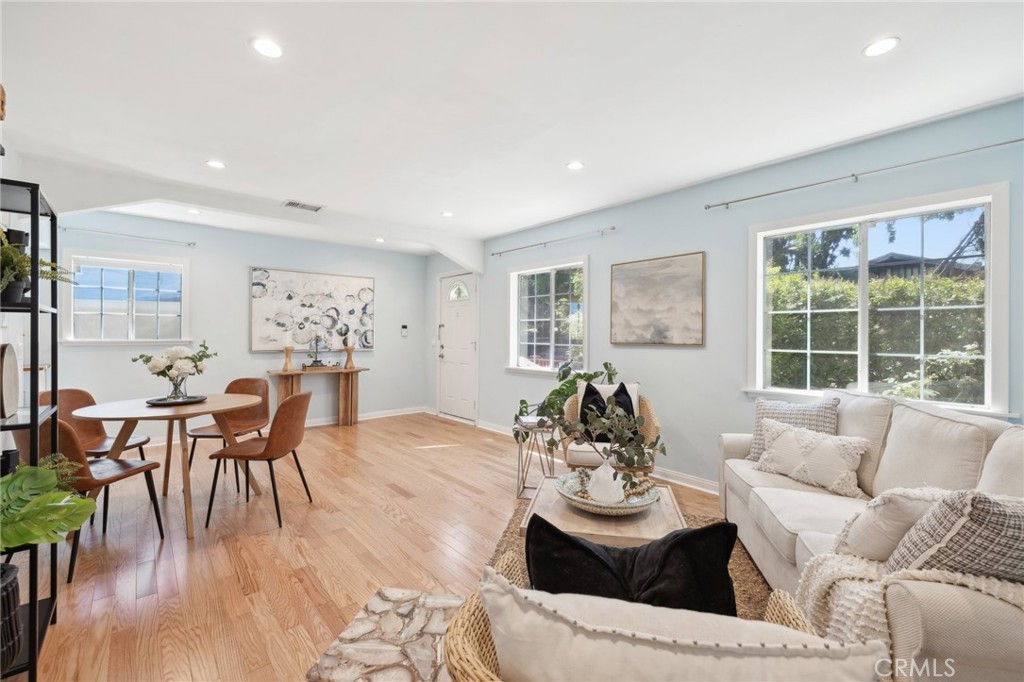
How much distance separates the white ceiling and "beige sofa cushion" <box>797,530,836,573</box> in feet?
6.61

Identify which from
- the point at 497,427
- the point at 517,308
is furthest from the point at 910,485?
the point at 497,427

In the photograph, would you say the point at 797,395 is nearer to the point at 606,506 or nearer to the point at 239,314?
the point at 606,506

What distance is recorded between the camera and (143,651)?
1.68m

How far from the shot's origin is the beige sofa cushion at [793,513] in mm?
1771

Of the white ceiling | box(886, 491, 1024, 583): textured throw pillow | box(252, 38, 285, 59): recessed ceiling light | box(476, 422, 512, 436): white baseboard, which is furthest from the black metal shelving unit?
box(476, 422, 512, 436): white baseboard

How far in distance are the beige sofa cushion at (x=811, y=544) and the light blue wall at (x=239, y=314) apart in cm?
545

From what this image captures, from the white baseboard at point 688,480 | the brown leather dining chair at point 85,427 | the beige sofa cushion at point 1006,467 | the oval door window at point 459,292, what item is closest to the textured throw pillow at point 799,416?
the beige sofa cushion at point 1006,467

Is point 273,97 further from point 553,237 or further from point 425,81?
point 553,237

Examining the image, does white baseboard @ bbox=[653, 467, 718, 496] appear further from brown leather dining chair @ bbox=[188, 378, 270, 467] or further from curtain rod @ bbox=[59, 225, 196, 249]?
curtain rod @ bbox=[59, 225, 196, 249]

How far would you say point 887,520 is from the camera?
1.31 meters

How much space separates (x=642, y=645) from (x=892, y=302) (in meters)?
3.18

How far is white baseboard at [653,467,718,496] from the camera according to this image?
3.48 meters

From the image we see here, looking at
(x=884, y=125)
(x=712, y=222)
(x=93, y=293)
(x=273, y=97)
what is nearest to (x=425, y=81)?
(x=273, y=97)

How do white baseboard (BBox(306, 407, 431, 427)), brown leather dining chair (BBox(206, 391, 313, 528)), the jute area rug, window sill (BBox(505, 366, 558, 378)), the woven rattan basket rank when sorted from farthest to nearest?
white baseboard (BBox(306, 407, 431, 427)), window sill (BBox(505, 366, 558, 378)), brown leather dining chair (BBox(206, 391, 313, 528)), the jute area rug, the woven rattan basket
